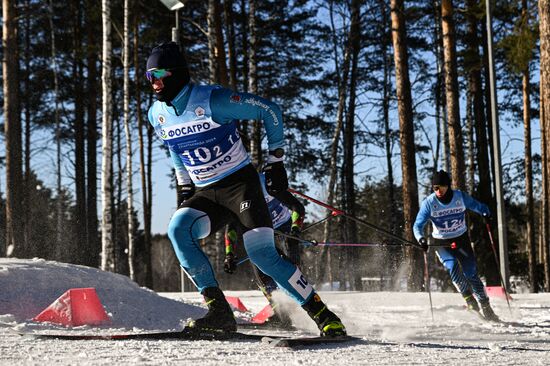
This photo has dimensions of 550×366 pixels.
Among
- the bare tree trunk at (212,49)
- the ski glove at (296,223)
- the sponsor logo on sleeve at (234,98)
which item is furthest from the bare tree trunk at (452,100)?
the sponsor logo on sleeve at (234,98)

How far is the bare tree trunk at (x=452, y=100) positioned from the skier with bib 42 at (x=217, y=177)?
1324 centimetres

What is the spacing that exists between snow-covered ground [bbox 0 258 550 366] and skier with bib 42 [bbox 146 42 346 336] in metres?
0.50

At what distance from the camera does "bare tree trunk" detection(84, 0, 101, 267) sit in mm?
23250

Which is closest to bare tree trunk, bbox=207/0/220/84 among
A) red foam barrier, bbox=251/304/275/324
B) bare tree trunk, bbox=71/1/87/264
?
bare tree trunk, bbox=71/1/87/264

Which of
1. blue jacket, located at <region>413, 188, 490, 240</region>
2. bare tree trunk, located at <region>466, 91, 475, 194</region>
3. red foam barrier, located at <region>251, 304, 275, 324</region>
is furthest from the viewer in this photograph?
bare tree trunk, located at <region>466, 91, 475, 194</region>

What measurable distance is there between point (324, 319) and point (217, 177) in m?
1.23

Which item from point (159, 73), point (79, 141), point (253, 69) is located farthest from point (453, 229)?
point (79, 141)

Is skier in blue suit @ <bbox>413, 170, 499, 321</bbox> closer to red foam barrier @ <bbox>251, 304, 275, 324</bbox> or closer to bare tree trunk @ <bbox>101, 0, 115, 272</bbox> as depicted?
red foam barrier @ <bbox>251, 304, 275, 324</bbox>

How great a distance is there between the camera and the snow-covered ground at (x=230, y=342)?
3.80m

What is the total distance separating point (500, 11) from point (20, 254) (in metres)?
17.6

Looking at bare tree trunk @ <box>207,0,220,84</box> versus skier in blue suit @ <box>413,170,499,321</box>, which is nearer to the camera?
skier in blue suit @ <box>413,170,499,321</box>

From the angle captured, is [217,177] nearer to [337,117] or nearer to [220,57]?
[220,57]

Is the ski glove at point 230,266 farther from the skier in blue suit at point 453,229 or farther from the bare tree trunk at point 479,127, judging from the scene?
the bare tree trunk at point 479,127

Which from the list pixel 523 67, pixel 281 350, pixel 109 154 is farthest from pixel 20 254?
pixel 281 350
